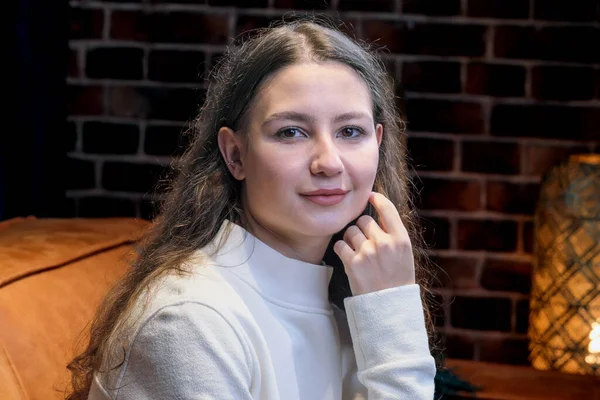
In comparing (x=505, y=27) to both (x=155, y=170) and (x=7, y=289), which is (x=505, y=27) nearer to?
(x=155, y=170)

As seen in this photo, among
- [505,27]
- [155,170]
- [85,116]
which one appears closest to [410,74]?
[505,27]

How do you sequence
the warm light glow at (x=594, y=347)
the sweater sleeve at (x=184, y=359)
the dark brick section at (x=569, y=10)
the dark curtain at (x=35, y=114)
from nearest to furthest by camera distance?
the sweater sleeve at (x=184, y=359) < the dark curtain at (x=35, y=114) < the warm light glow at (x=594, y=347) < the dark brick section at (x=569, y=10)

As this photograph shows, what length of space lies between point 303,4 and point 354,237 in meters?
1.17

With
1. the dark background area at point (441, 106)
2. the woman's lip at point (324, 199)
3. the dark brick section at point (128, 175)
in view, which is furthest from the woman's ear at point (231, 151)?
the dark brick section at point (128, 175)

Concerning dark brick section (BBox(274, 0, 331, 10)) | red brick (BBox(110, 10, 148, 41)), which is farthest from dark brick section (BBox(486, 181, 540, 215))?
red brick (BBox(110, 10, 148, 41))

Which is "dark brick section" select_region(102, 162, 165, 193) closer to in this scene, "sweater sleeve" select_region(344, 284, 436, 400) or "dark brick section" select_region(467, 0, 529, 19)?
"dark brick section" select_region(467, 0, 529, 19)

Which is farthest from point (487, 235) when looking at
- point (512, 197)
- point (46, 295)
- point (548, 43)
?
point (46, 295)

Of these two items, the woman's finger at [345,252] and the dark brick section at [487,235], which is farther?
the dark brick section at [487,235]

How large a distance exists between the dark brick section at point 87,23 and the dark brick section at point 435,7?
0.81 meters

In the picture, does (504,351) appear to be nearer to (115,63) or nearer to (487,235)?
(487,235)

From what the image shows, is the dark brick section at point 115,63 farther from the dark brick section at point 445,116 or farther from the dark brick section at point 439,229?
the dark brick section at point 439,229

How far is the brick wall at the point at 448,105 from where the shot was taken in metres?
2.12

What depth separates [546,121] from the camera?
213 centimetres

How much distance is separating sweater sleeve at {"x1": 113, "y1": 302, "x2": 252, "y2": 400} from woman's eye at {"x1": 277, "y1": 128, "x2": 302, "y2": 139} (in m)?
0.24
